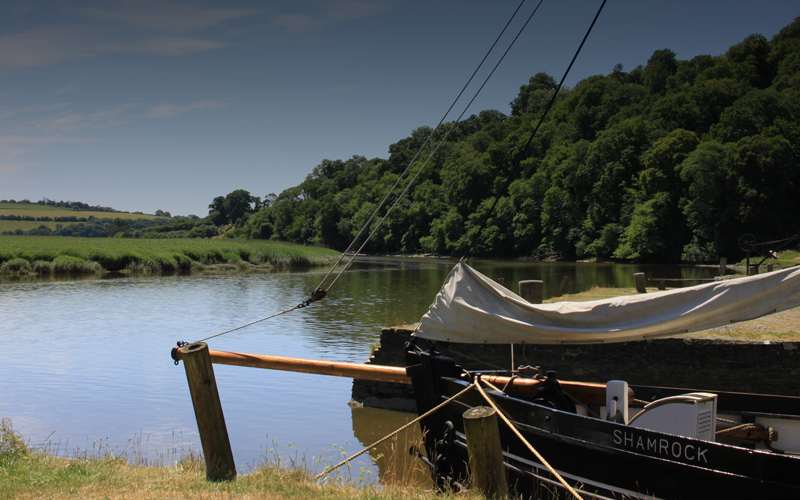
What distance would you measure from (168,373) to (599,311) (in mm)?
11358

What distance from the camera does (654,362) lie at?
10.7 m

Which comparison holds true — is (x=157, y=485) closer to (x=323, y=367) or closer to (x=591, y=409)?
(x=323, y=367)

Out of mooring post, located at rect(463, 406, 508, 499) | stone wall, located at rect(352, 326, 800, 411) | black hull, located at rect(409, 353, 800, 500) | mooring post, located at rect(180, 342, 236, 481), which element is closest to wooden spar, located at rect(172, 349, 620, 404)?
black hull, located at rect(409, 353, 800, 500)

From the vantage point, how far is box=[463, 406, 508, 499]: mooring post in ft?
16.9

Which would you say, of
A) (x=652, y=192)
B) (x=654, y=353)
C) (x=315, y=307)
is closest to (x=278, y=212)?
(x=652, y=192)

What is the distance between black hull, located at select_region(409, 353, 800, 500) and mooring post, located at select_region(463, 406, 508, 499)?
35.0 inches

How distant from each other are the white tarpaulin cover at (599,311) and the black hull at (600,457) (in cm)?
88

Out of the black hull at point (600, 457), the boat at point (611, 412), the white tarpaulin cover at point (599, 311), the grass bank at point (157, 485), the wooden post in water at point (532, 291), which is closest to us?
the black hull at point (600, 457)

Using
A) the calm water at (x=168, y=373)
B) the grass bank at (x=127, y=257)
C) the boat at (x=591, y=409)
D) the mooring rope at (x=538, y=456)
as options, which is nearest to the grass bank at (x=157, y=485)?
the boat at (x=591, y=409)

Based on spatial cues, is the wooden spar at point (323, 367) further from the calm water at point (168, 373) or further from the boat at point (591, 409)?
the calm water at point (168, 373)

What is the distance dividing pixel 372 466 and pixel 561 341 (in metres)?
3.65

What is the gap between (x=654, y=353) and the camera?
35.0 ft

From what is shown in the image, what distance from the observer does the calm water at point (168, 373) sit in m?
9.86

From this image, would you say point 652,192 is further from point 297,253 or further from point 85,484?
point 85,484
